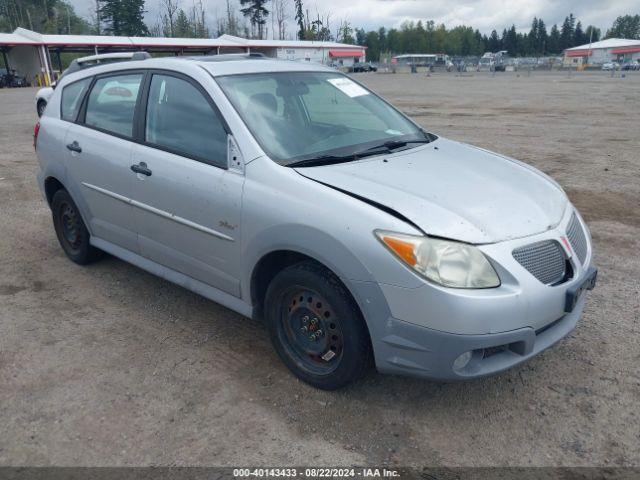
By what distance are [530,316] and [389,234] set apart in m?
0.79

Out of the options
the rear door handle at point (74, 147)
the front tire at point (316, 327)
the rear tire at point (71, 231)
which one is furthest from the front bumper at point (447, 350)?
the rear tire at point (71, 231)

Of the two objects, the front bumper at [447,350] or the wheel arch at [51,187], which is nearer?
the front bumper at [447,350]

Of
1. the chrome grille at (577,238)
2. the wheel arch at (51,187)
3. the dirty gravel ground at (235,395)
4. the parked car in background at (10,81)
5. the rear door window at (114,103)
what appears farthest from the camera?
the parked car in background at (10,81)

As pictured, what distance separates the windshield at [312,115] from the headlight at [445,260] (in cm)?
Answer: 97

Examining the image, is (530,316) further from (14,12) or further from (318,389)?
(14,12)

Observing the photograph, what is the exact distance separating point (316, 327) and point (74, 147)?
2753 mm

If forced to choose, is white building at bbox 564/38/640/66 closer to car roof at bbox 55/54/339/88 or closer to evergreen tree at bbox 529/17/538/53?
evergreen tree at bbox 529/17/538/53

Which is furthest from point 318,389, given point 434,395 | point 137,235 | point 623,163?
point 623,163

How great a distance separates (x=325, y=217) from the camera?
9.21 ft

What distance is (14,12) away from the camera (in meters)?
86.1

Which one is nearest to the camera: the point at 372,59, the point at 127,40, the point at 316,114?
the point at 316,114

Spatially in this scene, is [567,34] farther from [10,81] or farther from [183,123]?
[183,123]

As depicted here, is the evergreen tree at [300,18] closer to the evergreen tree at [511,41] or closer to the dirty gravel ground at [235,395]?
the evergreen tree at [511,41]

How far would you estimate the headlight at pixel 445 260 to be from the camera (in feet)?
8.43
